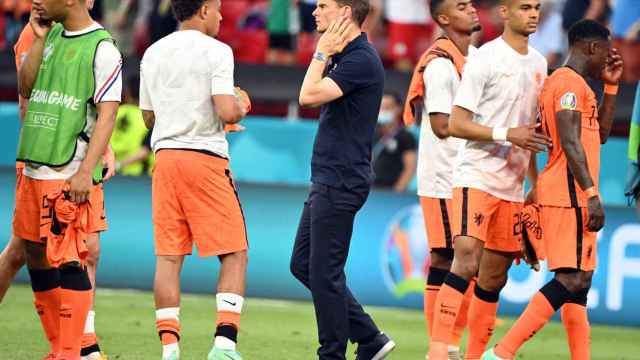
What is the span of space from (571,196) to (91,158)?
293 centimetres

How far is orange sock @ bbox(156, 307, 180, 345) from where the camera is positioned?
348 inches

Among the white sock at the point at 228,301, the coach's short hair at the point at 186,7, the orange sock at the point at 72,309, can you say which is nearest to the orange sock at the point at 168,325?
the white sock at the point at 228,301

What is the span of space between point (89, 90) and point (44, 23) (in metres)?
0.52

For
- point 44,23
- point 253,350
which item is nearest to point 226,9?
point 253,350

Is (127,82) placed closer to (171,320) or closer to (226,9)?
(226,9)

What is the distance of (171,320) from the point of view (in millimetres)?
8891

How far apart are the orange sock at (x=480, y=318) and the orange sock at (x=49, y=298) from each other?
2702mm

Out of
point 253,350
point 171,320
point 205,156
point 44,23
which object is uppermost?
point 44,23

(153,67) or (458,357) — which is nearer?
(153,67)

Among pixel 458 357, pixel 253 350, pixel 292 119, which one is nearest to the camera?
pixel 458 357

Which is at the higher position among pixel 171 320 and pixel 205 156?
pixel 205 156

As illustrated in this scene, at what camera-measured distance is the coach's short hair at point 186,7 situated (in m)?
9.02

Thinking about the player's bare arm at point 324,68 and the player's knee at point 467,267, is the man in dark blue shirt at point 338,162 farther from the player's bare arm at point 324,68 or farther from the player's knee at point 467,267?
the player's knee at point 467,267

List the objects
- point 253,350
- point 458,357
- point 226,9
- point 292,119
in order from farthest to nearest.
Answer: point 226,9
point 292,119
point 253,350
point 458,357
